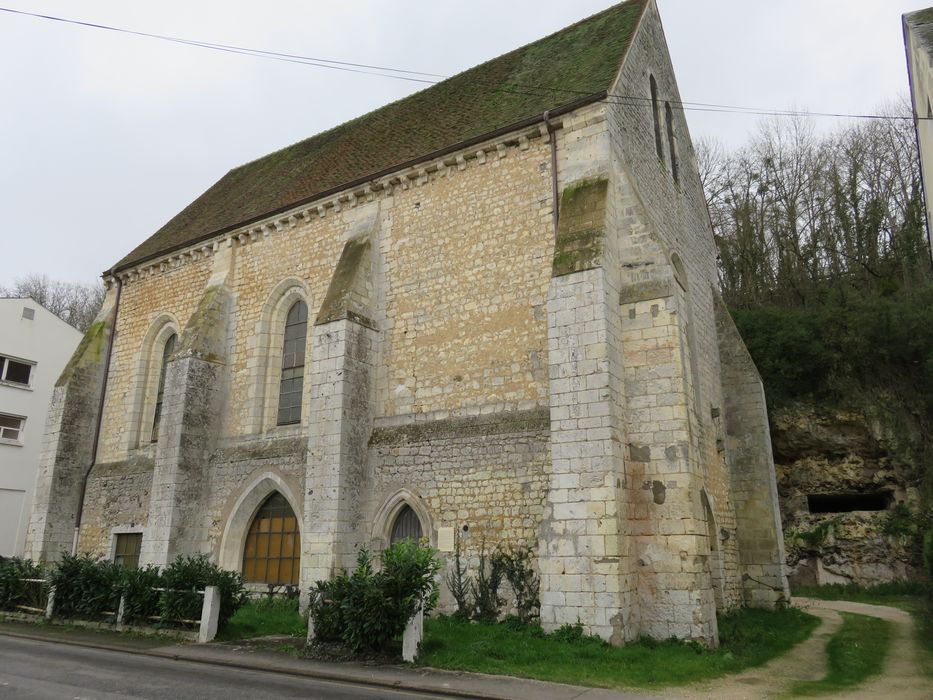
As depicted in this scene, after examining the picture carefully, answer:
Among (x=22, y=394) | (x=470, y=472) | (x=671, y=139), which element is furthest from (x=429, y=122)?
(x=22, y=394)

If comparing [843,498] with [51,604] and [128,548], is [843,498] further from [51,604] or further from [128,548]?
[51,604]

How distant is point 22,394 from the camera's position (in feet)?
74.4

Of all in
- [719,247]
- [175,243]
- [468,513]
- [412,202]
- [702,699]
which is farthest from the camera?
[719,247]

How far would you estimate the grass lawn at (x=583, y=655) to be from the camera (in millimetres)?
7781

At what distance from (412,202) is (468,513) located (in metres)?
6.50

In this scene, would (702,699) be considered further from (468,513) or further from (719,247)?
(719,247)

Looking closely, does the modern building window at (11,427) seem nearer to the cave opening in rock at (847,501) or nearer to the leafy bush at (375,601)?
the leafy bush at (375,601)

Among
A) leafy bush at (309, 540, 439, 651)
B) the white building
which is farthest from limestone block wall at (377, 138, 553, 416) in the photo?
the white building

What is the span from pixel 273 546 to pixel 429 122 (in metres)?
10.1

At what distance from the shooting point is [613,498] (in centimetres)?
931

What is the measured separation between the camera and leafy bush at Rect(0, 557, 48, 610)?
13.1 m

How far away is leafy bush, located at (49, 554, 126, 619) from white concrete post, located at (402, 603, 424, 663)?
5820mm

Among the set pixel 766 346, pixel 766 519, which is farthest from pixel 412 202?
pixel 766 346

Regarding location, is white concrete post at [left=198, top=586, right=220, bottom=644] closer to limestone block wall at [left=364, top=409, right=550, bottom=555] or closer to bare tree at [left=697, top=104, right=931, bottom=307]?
limestone block wall at [left=364, top=409, right=550, bottom=555]
